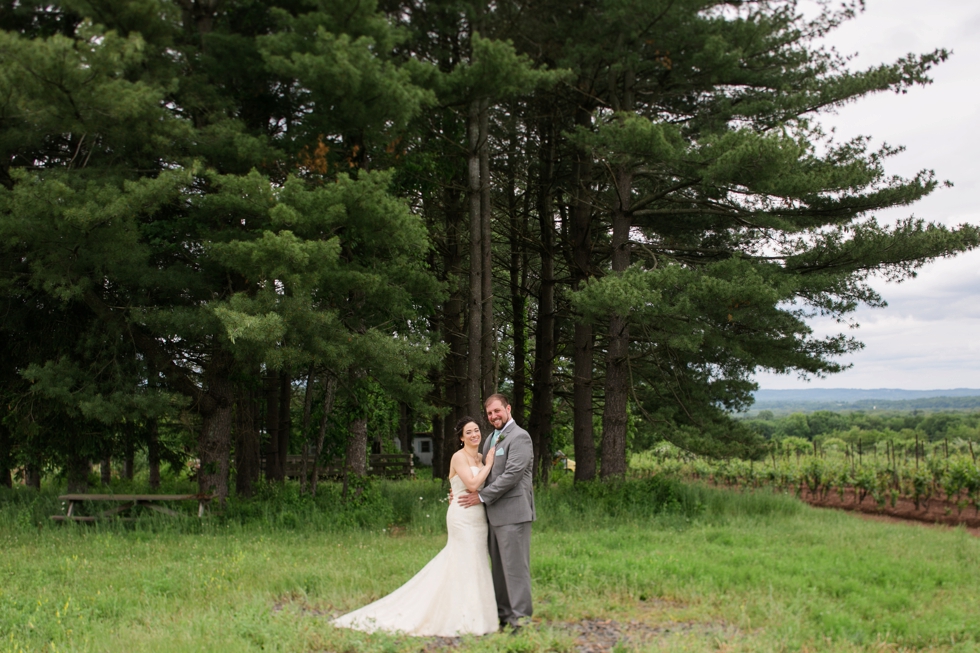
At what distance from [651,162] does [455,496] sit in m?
8.44

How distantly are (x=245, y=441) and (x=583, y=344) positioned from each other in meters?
7.44

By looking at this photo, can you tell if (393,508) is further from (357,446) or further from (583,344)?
(583,344)

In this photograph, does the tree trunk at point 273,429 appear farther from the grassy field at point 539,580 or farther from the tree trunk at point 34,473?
the tree trunk at point 34,473

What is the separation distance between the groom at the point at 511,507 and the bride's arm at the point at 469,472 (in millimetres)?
51

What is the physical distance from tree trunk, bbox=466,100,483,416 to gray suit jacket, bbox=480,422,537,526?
7.46m

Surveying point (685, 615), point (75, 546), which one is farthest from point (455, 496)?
point (75, 546)

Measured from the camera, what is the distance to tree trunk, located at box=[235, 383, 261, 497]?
14.9 m

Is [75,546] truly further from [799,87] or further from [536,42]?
[799,87]

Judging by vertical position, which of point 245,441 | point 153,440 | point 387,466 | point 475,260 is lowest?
point 387,466

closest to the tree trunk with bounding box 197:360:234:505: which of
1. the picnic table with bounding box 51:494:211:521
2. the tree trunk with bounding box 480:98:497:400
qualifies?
the picnic table with bounding box 51:494:211:521

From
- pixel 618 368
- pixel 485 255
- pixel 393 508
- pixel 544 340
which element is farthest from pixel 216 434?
pixel 544 340

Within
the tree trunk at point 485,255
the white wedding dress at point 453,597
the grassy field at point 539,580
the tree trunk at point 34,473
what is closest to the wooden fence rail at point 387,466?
the tree trunk at point 34,473

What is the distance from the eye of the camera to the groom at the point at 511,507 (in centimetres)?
623

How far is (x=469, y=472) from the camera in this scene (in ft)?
20.6
